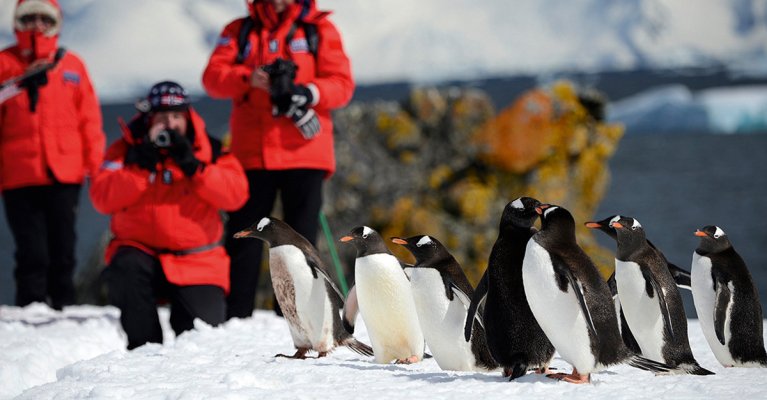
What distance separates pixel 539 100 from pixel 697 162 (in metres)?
37.3

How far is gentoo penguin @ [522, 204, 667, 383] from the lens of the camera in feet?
8.89

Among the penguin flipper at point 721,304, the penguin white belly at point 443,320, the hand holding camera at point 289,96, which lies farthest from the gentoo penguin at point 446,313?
the hand holding camera at point 289,96

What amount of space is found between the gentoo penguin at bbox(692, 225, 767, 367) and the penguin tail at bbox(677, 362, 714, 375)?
227 millimetres

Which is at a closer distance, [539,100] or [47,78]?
[47,78]

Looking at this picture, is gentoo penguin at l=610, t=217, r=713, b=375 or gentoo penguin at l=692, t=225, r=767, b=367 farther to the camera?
gentoo penguin at l=692, t=225, r=767, b=367

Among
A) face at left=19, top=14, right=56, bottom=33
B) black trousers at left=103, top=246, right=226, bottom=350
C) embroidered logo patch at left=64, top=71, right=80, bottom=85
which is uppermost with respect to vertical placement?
face at left=19, top=14, right=56, bottom=33

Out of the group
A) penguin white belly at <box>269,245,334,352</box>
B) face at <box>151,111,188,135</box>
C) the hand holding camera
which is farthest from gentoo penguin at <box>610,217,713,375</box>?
face at <box>151,111,188,135</box>

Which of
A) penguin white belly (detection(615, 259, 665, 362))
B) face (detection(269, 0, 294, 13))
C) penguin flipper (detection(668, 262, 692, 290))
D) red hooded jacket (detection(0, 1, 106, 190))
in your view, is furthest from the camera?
red hooded jacket (detection(0, 1, 106, 190))

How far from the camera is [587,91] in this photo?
8.24 m

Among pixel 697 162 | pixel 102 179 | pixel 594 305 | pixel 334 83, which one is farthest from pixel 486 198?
pixel 697 162

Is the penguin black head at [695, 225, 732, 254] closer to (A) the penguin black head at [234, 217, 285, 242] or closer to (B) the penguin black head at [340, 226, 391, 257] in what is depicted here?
(B) the penguin black head at [340, 226, 391, 257]

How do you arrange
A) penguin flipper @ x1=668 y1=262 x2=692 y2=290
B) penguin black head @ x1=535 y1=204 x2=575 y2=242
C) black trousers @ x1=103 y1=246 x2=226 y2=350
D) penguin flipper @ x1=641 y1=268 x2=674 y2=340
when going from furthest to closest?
black trousers @ x1=103 y1=246 x2=226 y2=350
penguin flipper @ x1=668 y1=262 x2=692 y2=290
penguin flipper @ x1=641 y1=268 x2=674 y2=340
penguin black head @ x1=535 y1=204 x2=575 y2=242

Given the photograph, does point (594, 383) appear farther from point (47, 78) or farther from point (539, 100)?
point (539, 100)

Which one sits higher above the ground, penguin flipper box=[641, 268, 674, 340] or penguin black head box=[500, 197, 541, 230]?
penguin black head box=[500, 197, 541, 230]
